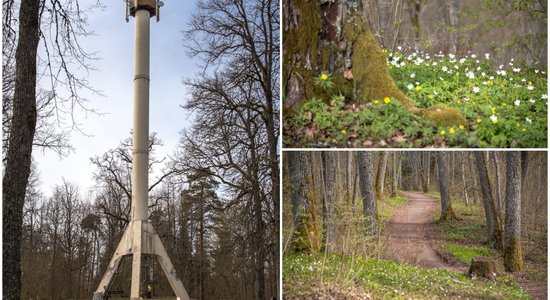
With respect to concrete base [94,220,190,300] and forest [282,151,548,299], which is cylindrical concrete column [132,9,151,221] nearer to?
concrete base [94,220,190,300]

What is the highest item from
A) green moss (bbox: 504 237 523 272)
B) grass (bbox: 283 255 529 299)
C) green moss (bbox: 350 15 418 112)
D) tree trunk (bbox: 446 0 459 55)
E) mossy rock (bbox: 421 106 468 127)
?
tree trunk (bbox: 446 0 459 55)

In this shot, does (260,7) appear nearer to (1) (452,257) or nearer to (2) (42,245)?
(1) (452,257)

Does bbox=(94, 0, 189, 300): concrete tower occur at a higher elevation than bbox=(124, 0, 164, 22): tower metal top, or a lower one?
lower

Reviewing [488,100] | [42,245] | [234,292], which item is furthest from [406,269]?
[42,245]

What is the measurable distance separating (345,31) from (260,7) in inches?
235

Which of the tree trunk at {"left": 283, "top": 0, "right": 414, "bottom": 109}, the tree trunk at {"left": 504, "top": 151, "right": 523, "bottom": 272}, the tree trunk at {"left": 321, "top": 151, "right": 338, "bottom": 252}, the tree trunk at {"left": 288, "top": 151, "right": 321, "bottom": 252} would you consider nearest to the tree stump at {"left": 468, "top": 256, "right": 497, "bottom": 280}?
the tree trunk at {"left": 504, "top": 151, "right": 523, "bottom": 272}

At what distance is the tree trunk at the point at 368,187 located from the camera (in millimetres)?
4875

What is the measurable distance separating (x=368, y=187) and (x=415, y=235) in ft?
2.14

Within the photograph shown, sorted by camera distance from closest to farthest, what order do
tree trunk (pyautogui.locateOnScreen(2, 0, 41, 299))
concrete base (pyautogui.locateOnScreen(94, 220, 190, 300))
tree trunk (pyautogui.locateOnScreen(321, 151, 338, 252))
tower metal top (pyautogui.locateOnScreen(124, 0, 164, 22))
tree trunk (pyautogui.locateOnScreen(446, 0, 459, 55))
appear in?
1. tree trunk (pyautogui.locateOnScreen(321, 151, 338, 252))
2. tree trunk (pyautogui.locateOnScreen(446, 0, 459, 55))
3. tree trunk (pyautogui.locateOnScreen(2, 0, 41, 299))
4. concrete base (pyautogui.locateOnScreen(94, 220, 190, 300))
5. tower metal top (pyautogui.locateOnScreen(124, 0, 164, 22))

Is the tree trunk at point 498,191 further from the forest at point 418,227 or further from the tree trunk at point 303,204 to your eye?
the tree trunk at point 303,204

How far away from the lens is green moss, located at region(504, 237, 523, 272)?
471 cm

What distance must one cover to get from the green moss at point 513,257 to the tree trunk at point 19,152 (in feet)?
18.1

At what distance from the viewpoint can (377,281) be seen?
481 centimetres

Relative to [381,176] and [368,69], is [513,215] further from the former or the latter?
[368,69]
